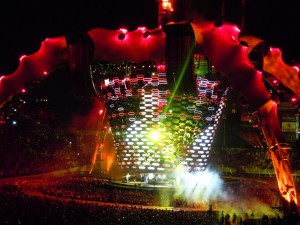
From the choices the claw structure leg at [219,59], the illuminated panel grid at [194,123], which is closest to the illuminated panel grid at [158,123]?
the illuminated panel grid at [194,123]

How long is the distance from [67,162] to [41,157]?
210 cm

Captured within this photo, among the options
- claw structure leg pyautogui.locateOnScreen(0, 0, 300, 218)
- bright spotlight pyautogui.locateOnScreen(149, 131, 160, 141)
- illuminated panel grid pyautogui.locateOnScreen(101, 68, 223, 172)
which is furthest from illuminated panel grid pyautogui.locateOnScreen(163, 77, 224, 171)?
claw structure leg pyautogui.locateOnScreen(0, 0, 300, 218)

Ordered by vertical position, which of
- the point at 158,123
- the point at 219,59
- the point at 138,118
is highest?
the point at 219,59

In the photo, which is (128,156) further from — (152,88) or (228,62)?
(228,62)

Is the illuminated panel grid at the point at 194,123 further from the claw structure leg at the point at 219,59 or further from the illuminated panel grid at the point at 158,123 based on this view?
the claw structure leg at the point at 219,59

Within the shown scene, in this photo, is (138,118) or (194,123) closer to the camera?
(194,123)

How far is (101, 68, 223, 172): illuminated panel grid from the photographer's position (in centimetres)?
1418

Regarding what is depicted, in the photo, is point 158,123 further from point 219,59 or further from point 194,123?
point 219,59

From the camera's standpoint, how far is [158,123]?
1551 centimetres

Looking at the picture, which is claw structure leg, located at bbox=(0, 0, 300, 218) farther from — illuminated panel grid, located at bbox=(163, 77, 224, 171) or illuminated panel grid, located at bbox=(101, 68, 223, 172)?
illuminated panel grid, located at bbox=(163, 77, 224, 171)

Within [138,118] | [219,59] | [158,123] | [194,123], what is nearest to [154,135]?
[158,123]

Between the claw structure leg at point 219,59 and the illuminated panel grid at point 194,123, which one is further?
the illuminated panel grid at point 194,123

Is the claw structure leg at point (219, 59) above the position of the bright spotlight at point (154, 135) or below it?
above

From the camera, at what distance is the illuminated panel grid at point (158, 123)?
14177 mm
